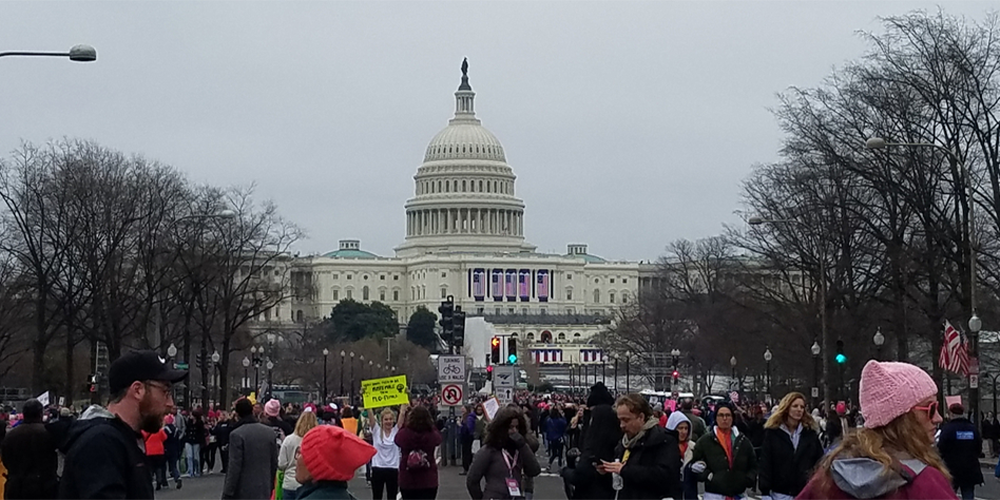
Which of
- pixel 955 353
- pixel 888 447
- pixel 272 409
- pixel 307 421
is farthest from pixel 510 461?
pixel 955 353

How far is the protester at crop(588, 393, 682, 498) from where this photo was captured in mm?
11625

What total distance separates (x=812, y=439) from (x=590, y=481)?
105 inches

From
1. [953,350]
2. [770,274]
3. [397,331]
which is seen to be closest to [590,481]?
[953,350]

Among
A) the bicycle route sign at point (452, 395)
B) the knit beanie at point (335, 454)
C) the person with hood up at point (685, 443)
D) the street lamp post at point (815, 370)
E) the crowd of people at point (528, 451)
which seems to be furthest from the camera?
the street lamp post at point (815, 370)

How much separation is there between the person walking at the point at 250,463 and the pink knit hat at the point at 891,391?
9048 millimetres

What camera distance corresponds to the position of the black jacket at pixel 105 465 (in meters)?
6.80

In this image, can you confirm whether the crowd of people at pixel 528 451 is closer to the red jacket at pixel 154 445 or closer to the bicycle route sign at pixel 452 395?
the red jacket at pixel 154 445

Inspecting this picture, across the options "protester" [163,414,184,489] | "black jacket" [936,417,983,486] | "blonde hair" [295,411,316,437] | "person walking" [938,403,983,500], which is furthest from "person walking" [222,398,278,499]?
"protester" [163,414,184,489]

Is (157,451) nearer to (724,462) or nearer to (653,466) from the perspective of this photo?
(724,462)

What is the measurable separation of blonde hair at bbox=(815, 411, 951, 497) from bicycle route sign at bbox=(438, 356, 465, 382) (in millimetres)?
30250

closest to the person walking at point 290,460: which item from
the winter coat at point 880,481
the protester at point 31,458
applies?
the protester at point 31,458

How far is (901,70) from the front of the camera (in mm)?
47844

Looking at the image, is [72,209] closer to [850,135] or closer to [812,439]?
[850,135]

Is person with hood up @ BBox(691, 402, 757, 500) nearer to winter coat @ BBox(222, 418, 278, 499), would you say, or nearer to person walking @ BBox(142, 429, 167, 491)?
winter coat @ BBox(222, 418, 278, 499)
